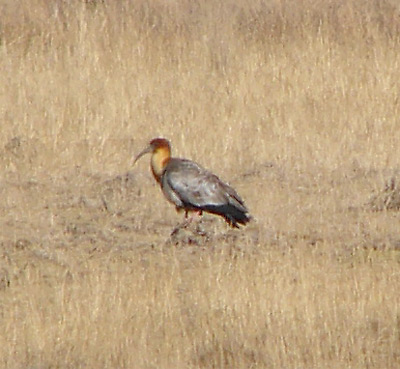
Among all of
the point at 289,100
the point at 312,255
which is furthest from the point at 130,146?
the point at 312,255

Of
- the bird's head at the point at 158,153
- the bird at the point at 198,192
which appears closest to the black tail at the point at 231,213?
the bird at the point at 198,192

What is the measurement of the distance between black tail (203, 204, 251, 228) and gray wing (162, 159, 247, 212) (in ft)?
0.13

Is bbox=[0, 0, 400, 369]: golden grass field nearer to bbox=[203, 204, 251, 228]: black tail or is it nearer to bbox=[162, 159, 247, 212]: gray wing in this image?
bbox=[203, 204, 251, 228]: black tail

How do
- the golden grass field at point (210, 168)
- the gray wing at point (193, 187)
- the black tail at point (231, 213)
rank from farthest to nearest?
the gray wing at point (193, 187) < the black tail at point (231, 213) < the golden grass field at point (210, 168)

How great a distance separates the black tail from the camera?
9320 millimetres

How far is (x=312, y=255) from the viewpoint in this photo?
8633 millimetres

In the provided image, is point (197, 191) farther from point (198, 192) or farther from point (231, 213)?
point (231, 213)

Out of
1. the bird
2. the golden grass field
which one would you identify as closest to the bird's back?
the bird

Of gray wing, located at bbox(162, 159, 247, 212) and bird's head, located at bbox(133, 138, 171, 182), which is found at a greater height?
bird's head, located at bbox(133, 138, 171, 182)

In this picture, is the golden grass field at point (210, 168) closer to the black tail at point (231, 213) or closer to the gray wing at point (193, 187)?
the black tail at point (231, 213)

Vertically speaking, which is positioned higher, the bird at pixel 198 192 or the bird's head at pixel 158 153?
the bird's head at pixel 158 153

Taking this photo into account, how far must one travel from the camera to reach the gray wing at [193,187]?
31.6ft

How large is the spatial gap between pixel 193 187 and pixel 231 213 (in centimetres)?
47

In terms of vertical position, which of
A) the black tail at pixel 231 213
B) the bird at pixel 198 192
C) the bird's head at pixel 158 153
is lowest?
the black tail at pixel 231 213
